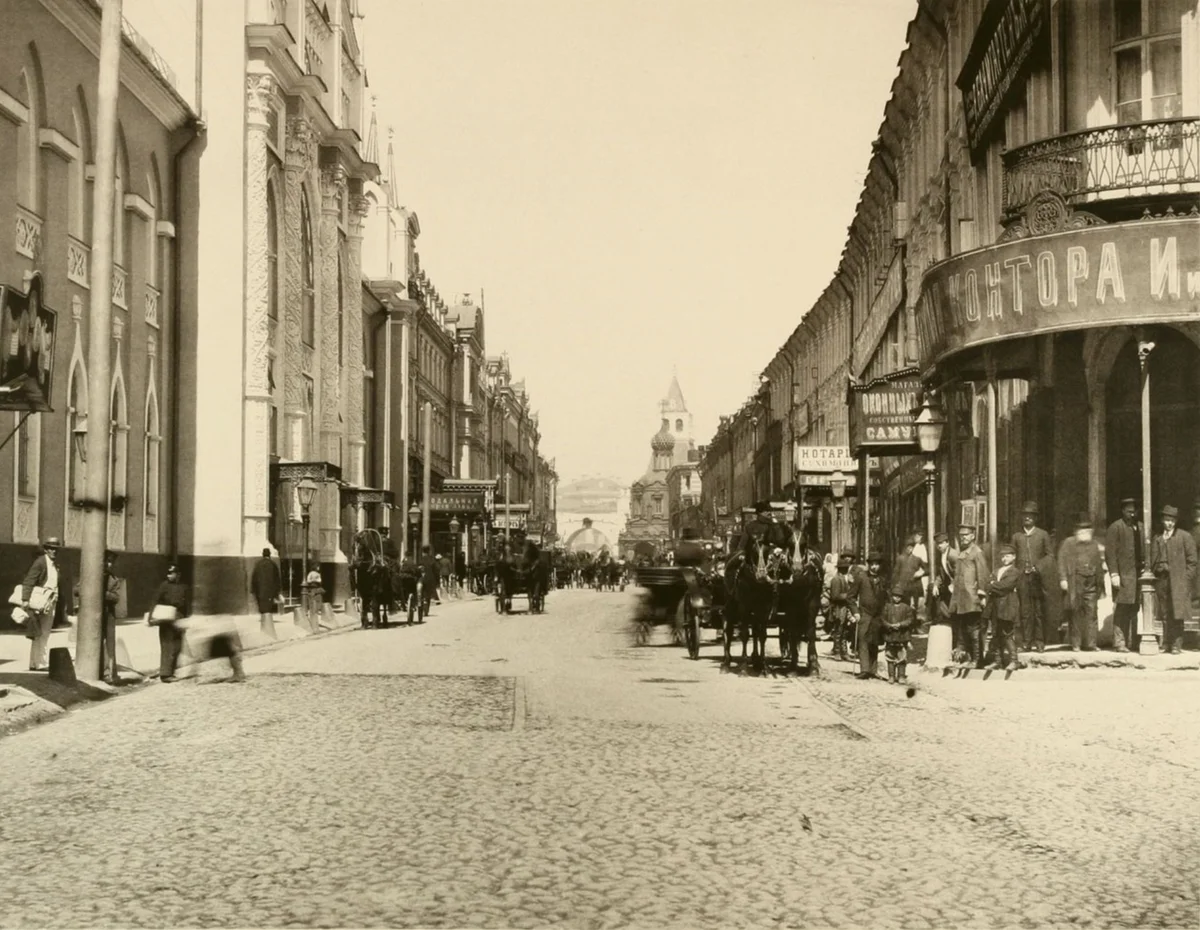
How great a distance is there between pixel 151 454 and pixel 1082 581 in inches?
823

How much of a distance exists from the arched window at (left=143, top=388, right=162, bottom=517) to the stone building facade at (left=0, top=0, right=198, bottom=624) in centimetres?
4

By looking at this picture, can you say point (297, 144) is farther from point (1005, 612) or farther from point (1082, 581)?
point (1005, 612)

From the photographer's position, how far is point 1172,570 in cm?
1827

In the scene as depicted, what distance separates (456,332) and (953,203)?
65.6 metres

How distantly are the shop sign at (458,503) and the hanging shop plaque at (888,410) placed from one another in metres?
45.3

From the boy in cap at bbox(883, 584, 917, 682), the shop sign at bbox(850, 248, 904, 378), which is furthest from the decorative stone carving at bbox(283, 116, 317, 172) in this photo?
the boy in cap at bbox(883, 584, 917, 682)

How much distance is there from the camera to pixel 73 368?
28.4 metres

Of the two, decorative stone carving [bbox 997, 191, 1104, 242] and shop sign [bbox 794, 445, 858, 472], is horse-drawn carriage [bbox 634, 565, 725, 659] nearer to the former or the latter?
decorative stone carving [bbox 997, 191, 1104, 242]

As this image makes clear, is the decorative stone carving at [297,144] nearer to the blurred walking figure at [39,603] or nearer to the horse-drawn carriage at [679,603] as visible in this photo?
the horse-drawn carriage at [679,603]

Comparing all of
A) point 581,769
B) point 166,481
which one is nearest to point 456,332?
point 166,481

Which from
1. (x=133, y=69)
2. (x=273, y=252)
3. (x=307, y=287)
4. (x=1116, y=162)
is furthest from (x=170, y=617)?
(x=307, y=287)

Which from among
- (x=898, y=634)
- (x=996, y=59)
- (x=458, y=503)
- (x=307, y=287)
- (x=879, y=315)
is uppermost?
(x=996, y=59)

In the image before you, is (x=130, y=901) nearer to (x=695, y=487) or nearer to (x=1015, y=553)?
(x=1015, y=553)

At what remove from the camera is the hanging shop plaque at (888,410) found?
92.2ft
